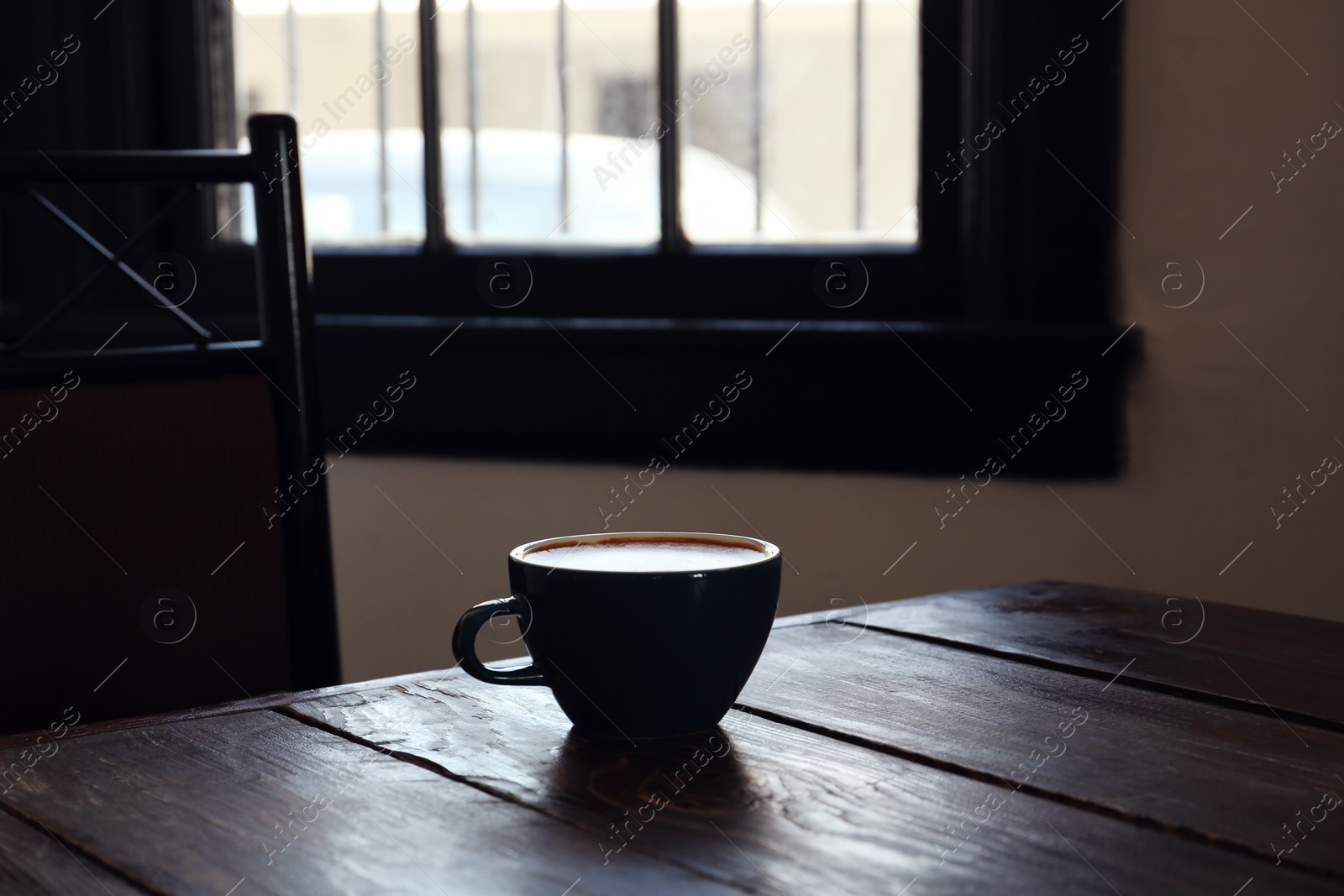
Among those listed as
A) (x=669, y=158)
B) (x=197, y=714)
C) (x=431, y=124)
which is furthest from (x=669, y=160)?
(x=197, y=714)

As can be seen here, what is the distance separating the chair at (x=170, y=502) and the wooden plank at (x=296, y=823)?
0.42 meters

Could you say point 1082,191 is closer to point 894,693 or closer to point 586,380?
point 586,380

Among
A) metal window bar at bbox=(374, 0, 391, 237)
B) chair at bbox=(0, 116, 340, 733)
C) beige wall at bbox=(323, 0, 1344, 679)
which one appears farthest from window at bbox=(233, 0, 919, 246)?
chair at bbox=(0, 116, 340, 733)

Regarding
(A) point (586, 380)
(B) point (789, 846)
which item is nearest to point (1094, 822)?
(B) point (789, 846)

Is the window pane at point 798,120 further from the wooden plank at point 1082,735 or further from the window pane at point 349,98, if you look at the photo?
the wooden plank at point 1082,735

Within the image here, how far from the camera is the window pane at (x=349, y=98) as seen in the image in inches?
76.9

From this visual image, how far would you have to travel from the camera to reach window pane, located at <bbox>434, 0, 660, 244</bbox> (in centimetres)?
181

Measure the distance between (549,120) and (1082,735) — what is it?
4.86 ft

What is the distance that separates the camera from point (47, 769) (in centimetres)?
54

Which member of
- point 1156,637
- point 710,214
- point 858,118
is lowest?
point 1156,637

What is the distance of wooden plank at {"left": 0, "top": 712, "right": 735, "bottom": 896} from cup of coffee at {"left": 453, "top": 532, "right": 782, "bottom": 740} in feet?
0.23

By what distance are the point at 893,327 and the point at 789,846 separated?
122 cm

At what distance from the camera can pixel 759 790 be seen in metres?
0.49

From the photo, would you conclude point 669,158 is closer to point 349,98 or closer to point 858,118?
point 858,118
